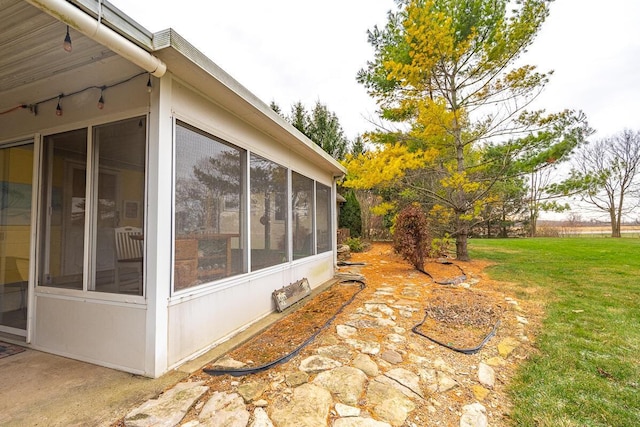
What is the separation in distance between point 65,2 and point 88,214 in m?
1.78

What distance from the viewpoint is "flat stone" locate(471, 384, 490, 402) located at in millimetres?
2135

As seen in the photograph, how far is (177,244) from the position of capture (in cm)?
254

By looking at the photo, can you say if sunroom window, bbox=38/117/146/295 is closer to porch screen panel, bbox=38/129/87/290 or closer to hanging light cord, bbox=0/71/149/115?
porch screen panel, bbox=38/129/87/290

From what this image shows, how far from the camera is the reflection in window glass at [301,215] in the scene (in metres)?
4.91

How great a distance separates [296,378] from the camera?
230 centimetres

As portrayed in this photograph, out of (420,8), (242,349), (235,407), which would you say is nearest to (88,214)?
(242,349)

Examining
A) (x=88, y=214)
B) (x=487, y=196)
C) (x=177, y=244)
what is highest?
(x=487, y=196)

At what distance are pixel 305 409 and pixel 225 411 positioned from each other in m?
0.53

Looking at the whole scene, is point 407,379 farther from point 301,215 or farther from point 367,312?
point 301,215

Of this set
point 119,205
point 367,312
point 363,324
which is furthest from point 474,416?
point 119,205

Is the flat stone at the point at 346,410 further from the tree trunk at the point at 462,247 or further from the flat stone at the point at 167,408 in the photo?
the tree trunk at the point at 462,247

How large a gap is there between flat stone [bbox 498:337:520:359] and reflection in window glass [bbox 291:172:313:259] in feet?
10.0

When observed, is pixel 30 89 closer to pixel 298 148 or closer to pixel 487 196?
pixel 298 148

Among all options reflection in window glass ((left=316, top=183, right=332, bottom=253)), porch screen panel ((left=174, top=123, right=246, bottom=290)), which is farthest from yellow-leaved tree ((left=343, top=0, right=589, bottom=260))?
porch screen panel ((left=174, top=123, right=246, bottom=290))
